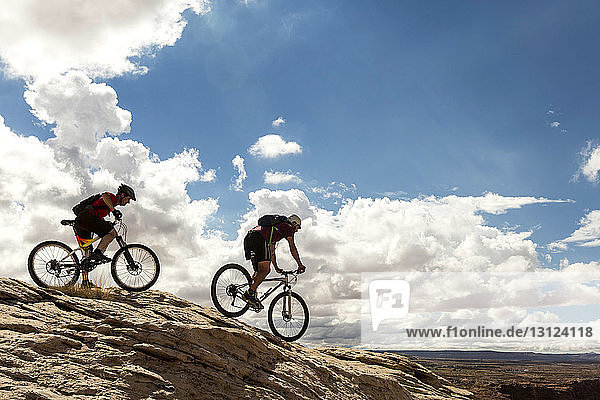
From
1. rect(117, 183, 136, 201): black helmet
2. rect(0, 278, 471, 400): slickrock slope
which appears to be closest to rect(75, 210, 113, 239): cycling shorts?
rect(117, 183, 136, 201): black helmet

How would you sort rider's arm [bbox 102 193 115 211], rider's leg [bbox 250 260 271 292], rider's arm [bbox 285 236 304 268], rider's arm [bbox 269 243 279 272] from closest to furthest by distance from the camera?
rider's arm [bbox 102 193 115 211], rider's leg [bbox 250 260 271 292], rider's arm [bbox 269 243 279 272], rider's arm [bbox 285 236 304 268]

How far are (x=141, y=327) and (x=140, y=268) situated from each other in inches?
125

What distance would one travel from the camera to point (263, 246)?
1541cm

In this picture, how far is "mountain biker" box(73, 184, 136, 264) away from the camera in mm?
14258

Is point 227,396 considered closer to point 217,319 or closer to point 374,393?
point 217,319

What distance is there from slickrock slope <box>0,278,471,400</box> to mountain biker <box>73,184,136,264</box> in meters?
1.26

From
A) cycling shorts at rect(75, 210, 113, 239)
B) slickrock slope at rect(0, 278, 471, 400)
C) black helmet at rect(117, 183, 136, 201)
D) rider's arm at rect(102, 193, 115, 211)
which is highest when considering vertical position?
black helmet at rect(117, 183, 136, 201)

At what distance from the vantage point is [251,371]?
41.2ft

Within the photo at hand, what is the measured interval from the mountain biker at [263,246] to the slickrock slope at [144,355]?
3.63ft

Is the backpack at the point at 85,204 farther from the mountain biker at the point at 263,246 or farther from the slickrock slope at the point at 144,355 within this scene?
the mountain biker at the point at 263,246

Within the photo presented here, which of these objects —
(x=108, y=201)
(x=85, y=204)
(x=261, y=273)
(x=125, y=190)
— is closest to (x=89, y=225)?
(x=85, y=204)

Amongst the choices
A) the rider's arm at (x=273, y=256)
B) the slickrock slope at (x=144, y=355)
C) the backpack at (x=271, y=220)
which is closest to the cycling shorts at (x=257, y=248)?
the rider's arm at (x=273, y=256)

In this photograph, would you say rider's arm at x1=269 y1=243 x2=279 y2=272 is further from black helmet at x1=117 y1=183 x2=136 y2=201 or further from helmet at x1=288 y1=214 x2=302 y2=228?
black helmet at x1=117 y1=183 x2=136 y2=201

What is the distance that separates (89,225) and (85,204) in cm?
58
